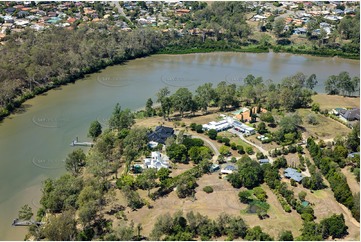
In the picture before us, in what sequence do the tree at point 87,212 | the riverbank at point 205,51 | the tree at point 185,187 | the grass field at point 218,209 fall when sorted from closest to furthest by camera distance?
the tree at point 87,212
the grass field at point 218,209
the tree at point 185,187
the riverbank at point 205,51

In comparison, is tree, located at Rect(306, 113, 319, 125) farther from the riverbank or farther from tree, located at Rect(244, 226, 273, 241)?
the riverbank

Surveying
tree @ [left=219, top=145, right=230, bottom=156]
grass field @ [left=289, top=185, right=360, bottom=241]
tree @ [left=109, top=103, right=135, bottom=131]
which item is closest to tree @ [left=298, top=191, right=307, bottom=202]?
grass field @ [left=289, top=185, right=360, bottom=241]

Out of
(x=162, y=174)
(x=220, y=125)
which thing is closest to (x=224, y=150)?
(x=220, y=125)

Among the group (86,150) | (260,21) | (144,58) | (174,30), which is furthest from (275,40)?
(86,150)

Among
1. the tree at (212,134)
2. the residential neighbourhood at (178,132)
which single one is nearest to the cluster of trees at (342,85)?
the residential neighbourhood at (178,132)

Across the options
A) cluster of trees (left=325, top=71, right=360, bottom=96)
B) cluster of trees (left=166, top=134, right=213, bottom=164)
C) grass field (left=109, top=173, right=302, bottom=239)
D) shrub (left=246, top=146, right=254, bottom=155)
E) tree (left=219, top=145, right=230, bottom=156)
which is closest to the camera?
grass field (left=109, top=173, right=302, bottom=239)

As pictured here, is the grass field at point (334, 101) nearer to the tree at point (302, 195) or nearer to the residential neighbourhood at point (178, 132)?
the residential neighbourhood at point (178, 132)
